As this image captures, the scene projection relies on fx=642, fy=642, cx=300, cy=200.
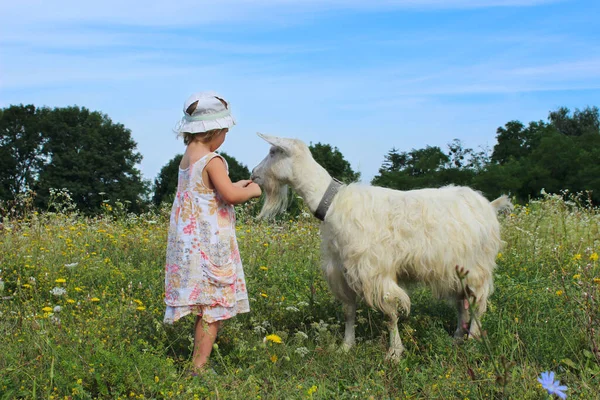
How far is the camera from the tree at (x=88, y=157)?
4262 cm

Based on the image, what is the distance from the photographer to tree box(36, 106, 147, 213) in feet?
140

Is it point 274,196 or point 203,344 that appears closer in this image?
point 203,344

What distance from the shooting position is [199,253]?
4.72 metres

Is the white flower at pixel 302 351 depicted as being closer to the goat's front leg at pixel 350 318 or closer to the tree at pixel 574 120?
the goat's front leg at pixel 350 318

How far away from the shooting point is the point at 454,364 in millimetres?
4582

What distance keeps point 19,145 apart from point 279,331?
150 feet

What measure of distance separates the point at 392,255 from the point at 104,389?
2.37 meters

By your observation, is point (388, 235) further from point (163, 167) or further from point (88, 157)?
point (88, 157)

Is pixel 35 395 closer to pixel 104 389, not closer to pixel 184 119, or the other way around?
pixel 104 389

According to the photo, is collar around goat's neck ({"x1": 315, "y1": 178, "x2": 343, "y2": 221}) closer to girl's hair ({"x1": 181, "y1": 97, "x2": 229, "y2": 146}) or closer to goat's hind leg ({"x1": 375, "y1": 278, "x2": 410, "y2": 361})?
goat's hind leg ({"x1": 375, "y1": 278, "x2": 410, "y2": 361})

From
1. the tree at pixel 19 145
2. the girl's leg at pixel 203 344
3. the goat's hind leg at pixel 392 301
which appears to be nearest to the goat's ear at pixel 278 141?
the goat's hind leg at pixel 392 301

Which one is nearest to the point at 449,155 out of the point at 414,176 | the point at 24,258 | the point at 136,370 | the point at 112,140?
the point at 414,176

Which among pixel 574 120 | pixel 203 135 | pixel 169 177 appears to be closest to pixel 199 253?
pixel 203 135

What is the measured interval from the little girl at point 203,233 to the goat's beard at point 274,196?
0.53 meters
